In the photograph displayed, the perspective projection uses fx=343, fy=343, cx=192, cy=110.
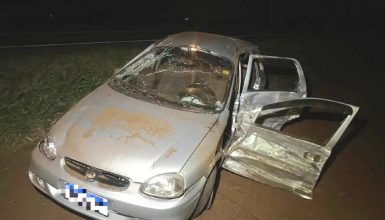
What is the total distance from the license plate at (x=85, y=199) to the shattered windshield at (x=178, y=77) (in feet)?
4.07

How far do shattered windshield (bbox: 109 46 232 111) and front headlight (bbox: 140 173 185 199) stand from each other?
1048 mm

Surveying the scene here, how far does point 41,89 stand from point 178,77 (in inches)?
86.7

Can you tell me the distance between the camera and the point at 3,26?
11.0 metres

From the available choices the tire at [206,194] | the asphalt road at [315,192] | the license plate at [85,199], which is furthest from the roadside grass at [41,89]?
the tire at [206,194]

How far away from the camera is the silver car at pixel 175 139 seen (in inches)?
110

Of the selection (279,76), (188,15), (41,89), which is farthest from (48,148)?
(188,15)

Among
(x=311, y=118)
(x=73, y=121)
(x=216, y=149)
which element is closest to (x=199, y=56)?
(x=216, y=149)

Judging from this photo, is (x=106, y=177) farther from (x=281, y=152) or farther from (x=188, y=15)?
(x=188, y=15)

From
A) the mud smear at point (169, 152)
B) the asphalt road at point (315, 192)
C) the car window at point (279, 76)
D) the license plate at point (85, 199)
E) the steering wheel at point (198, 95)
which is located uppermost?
the steering wheel at point (198, 95)

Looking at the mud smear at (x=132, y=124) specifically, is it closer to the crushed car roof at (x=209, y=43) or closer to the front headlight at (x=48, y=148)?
the front headlight at (x=48, y=148)

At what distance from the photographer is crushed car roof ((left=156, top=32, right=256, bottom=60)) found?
13.8ft

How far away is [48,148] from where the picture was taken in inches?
120

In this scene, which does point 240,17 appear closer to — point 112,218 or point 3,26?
point 3,26

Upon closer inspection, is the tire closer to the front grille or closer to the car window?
the front grille
